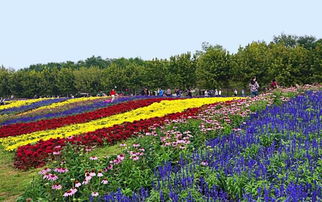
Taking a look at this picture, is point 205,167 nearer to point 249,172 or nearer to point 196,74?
point 249,172

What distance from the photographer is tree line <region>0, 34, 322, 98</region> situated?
131 feet

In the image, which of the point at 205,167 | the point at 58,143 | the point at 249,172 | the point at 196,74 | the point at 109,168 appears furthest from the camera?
the point at 196,74

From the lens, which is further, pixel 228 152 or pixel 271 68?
pixel 271 68

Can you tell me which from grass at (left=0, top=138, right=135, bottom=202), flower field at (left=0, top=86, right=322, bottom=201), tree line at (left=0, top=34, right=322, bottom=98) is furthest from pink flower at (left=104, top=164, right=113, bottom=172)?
tree line at (left=0, top=34, right=322, bottom=98)


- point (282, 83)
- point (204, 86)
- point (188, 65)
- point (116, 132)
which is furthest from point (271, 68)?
point (116, 132)

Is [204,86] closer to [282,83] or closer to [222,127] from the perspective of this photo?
[282,83]

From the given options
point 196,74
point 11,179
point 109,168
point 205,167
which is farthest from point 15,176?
point 196,74

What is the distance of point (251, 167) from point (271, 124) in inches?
127

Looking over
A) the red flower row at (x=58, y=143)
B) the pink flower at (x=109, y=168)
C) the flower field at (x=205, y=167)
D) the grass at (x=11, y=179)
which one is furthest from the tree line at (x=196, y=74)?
the pink flower at (x=109, y=168)

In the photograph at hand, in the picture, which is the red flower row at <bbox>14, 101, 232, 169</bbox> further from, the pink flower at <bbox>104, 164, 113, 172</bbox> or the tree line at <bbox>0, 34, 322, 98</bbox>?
the tree line at <bbox>0, 34, 322, 98</bbox>

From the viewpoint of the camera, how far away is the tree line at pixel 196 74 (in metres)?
40.1

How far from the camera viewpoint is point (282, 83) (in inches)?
1544

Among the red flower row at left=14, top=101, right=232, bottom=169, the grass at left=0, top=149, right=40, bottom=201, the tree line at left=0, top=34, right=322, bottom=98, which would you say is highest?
the tree line at left=0, top=34, right=322, bottom=98

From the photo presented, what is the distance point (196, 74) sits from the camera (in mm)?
44406
